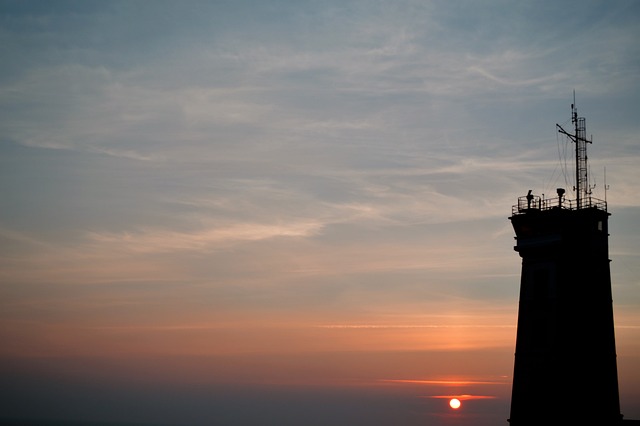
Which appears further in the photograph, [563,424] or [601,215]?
[601,215]

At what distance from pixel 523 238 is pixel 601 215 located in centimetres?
592

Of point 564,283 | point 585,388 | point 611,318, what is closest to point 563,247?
point 564,283

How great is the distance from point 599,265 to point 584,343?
19.7ft

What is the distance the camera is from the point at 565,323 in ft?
190

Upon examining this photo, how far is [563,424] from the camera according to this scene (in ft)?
185

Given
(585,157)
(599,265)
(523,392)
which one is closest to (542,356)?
(523,392)

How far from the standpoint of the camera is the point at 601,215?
60375 millimetres

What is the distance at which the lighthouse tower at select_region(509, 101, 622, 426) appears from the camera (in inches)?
2242

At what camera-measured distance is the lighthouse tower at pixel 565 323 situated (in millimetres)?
56938

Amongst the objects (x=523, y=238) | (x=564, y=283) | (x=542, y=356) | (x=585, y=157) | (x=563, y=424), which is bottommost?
(x=563, y=424)

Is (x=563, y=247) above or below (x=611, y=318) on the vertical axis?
above

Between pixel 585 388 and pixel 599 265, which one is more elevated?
pixel 599 265

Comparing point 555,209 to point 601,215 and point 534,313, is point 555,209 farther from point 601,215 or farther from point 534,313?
point 534,313

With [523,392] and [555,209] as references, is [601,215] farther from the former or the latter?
[523,392]
